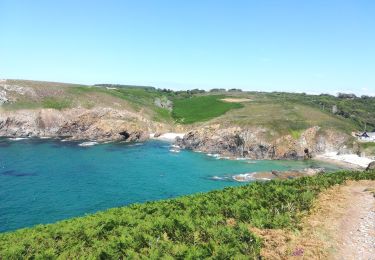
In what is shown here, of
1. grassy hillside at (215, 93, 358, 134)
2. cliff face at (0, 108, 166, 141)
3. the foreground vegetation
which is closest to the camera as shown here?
the foreground vegetation

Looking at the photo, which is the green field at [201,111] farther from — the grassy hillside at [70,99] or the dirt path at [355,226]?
the dirt path at [355,226]

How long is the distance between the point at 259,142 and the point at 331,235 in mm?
88886

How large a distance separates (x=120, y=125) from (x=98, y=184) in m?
64.2

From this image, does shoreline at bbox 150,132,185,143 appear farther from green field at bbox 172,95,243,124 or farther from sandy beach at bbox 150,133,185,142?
green field at bbox 172,95,243,124

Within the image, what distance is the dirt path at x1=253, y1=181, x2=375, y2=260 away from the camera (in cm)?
2100

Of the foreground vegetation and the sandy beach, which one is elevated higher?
the foreground vegetation

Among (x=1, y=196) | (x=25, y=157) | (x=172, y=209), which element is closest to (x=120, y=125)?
(x=25, y=157)

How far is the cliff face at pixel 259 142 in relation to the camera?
109 m

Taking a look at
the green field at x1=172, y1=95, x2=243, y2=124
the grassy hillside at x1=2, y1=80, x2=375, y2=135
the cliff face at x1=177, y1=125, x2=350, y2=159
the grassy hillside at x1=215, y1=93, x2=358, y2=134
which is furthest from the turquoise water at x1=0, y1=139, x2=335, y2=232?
the green field at x1=172, y1=95, x2=243, y2=124

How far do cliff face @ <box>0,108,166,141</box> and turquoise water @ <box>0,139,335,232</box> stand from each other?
1279 centimetres

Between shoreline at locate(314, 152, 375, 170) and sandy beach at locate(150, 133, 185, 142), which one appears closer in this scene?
shoreline at locate(314, 152, 375, 170)

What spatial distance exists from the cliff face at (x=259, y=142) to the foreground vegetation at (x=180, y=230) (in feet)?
255

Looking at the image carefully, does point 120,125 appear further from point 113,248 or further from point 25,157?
point 113,248

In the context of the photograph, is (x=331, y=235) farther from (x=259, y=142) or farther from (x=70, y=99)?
(x=70, y=99)
